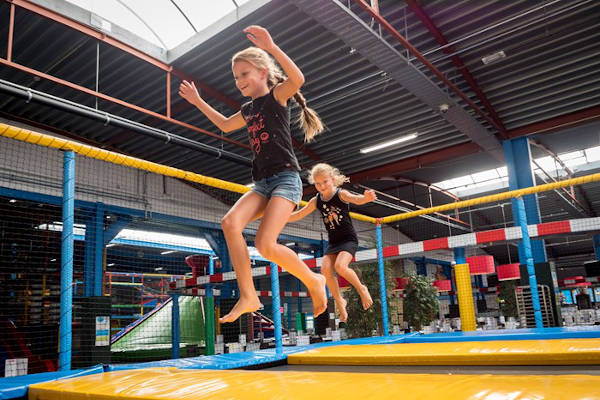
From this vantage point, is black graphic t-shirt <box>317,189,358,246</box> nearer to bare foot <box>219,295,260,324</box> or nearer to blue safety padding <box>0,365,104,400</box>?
bare foot <box>219,295,260,324</box>

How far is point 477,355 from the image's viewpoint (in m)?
2.13

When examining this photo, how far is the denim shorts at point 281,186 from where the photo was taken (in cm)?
180

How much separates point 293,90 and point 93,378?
140 centimetres

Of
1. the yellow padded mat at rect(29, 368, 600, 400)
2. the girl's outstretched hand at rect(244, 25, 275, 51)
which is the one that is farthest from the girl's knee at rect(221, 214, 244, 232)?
the girl's outstretched hand at rect(244, 25, 275, 51)

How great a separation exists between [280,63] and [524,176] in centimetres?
841

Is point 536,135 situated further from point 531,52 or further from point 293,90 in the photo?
point 293,90

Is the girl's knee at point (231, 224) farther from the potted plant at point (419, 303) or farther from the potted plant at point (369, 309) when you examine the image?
the potted plant at point (419, 303)

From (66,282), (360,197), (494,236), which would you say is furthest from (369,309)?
(66,282)

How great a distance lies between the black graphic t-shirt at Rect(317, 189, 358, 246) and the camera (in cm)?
300

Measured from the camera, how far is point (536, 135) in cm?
916

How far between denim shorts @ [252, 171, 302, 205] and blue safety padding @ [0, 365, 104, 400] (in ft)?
3.73

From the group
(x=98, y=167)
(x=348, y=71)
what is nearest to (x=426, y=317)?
(x=348, y=71)

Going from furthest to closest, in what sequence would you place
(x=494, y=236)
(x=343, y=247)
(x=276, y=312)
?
(x=494, y=236), (x=276, y=312), (x=343, y=247)

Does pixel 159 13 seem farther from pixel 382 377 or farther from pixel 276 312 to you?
pixel 382 377
